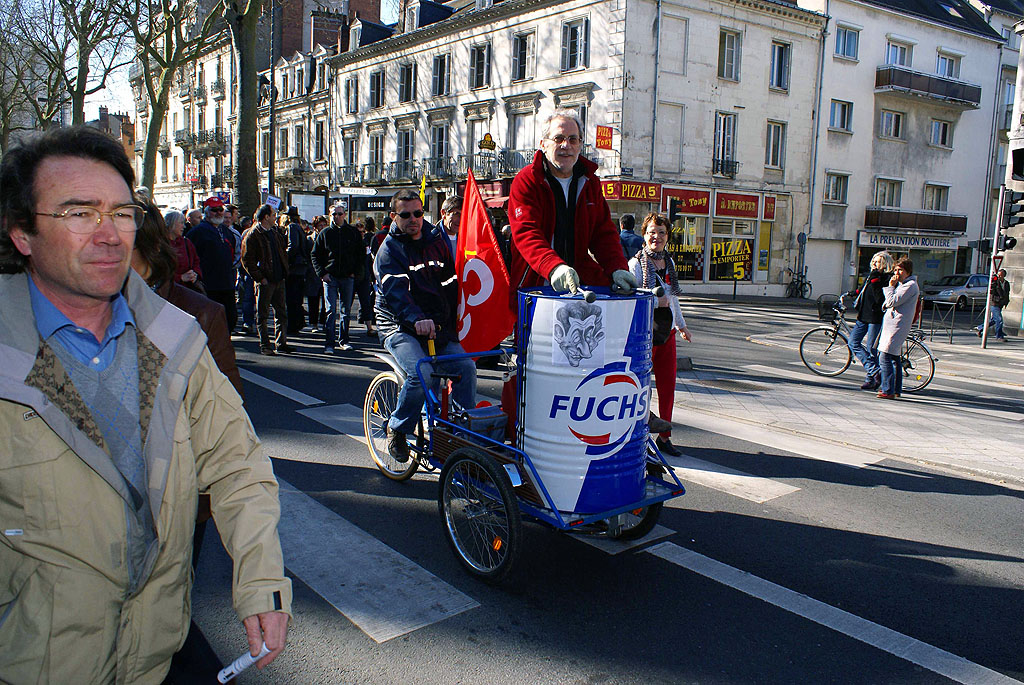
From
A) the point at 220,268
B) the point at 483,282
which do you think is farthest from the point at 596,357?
the point at 220,268

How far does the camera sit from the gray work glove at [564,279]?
11.3ft

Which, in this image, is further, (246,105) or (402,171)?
(402,171)

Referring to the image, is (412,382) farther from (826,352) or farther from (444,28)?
(444,28)

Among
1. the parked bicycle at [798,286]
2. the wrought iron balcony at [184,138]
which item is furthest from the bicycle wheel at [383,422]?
the wrought iron balcony at [184,138]

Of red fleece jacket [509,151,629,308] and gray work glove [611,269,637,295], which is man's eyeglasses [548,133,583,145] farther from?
gray work glove [611,269,637,295]

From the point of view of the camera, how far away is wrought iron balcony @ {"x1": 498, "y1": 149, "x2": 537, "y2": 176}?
31.4 metres

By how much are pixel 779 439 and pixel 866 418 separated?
5.24 feet

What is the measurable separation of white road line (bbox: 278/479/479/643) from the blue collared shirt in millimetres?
2020

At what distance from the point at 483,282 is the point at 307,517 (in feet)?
5.82

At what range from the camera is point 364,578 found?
3783mm

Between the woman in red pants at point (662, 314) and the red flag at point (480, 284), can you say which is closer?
the red flag at point (480, 284)

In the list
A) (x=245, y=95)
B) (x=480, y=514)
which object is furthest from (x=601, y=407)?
(x=245, y=95)

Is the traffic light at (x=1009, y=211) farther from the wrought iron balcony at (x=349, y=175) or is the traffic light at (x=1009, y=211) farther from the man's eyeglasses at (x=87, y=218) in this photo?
the wrought iron balcony at (x=349, y=175)

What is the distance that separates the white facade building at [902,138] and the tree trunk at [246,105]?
23.4 metres
